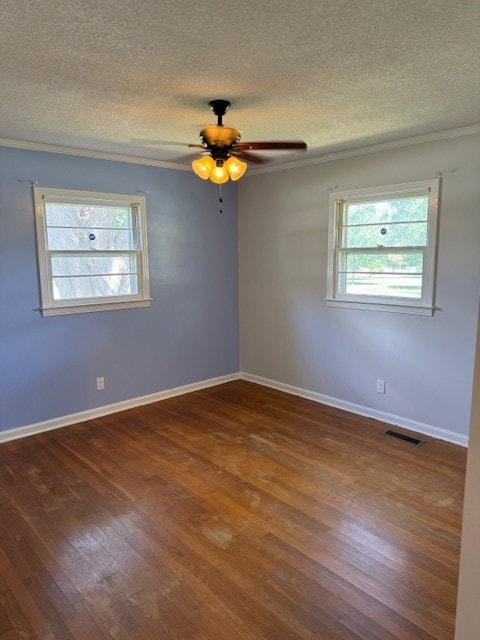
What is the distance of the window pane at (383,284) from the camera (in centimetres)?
376

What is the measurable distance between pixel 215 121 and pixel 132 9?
5.03 ft

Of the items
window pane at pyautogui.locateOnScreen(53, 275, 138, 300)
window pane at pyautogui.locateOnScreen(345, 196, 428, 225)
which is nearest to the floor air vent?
window pane at pyautogui.locateOnScreen(345, 196, 428, 225)

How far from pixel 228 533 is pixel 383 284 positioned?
2.60m

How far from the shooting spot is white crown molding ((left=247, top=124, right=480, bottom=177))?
3.30 metres

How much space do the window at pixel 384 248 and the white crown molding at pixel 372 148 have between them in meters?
0.34

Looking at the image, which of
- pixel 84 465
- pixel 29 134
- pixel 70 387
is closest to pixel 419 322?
pixel 84 465

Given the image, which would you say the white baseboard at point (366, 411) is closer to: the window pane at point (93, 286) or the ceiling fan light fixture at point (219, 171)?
the window pane at point (93, 286)

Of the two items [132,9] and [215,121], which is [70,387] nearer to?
[215,121]

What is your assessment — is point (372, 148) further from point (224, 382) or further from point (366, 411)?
point (224, 382)

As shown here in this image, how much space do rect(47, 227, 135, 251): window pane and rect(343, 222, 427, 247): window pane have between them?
7.26 ft

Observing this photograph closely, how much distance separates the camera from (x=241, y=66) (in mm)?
2133

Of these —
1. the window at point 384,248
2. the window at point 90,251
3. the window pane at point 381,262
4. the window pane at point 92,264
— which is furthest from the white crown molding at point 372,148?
the window pane at point 92,264

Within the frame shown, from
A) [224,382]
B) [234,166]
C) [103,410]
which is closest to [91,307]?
[103,410]

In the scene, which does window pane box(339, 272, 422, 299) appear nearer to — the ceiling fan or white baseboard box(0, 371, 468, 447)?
white baseboard box(0, 371, 468, 447)
